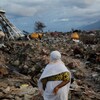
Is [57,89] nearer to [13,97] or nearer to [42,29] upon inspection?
[13,97]

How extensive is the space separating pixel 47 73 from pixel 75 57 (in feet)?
39.5

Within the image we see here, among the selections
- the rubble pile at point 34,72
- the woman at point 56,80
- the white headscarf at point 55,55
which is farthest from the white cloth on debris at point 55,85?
the rubble pile at point 34,72

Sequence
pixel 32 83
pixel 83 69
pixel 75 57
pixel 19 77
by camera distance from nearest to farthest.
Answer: pixel 32 83 → pixel 19 77 → pixel 83 69 → pixel 75 57

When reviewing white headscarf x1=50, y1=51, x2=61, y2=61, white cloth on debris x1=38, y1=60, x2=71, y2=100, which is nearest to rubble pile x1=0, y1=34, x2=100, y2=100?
white cloth on debris x1=38, y1=60, x2=71, y2=100

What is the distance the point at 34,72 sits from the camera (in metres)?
13.9

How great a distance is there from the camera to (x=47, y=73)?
6.95m

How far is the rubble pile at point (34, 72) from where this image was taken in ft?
32.6

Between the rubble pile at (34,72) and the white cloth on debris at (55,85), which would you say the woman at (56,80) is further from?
the rubble pile at (34,72)

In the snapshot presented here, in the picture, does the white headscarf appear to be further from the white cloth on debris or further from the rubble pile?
the rubble pile

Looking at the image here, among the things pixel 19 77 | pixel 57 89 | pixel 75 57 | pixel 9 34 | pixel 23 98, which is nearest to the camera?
pixel 57 89

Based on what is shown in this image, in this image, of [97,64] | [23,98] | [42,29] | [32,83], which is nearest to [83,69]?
[97,64]

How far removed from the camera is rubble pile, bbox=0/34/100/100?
32.6 feet

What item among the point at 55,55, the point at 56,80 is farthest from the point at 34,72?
the point at 55,55

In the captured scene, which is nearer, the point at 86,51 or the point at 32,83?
the point at 32,83
